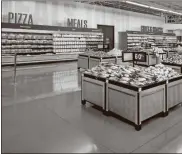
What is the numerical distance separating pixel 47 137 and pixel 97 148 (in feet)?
2.74

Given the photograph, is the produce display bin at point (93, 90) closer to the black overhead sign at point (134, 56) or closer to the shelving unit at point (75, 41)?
the black overhead sign at point (134, 56)

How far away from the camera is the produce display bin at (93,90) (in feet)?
13.2

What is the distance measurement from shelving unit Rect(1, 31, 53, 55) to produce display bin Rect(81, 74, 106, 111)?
23.4 ft

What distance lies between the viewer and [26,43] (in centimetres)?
1132

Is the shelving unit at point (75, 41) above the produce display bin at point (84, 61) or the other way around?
above

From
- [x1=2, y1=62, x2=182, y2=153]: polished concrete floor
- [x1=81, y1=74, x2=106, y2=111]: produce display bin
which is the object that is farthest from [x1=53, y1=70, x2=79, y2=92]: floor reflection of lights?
[x1=81, y1=74, x2=106, y2=111]: produce display bin

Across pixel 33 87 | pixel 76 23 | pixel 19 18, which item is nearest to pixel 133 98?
pixel 33 87

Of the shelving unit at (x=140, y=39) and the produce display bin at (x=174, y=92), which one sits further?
the shelving unit at (x=140, y=39)

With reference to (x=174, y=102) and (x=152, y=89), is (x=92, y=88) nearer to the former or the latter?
(x=152, y=89)

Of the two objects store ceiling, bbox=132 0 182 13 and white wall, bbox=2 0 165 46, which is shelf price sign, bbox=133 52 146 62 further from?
white wall, bbox=2 0 165 46

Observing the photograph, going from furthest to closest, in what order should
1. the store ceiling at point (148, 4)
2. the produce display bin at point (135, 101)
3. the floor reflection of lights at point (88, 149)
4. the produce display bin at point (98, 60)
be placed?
the store ceiling at point (148, 4) → the produce display bin at point (98, 60) → the produce display bin at point (135, 101) → the floor reflection of lights at point (88, 149)

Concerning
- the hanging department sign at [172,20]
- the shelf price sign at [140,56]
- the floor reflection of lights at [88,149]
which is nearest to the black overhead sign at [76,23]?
the shelf price sign at [140,56]

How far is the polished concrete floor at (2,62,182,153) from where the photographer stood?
2.78m

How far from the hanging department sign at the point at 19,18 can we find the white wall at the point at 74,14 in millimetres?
207
